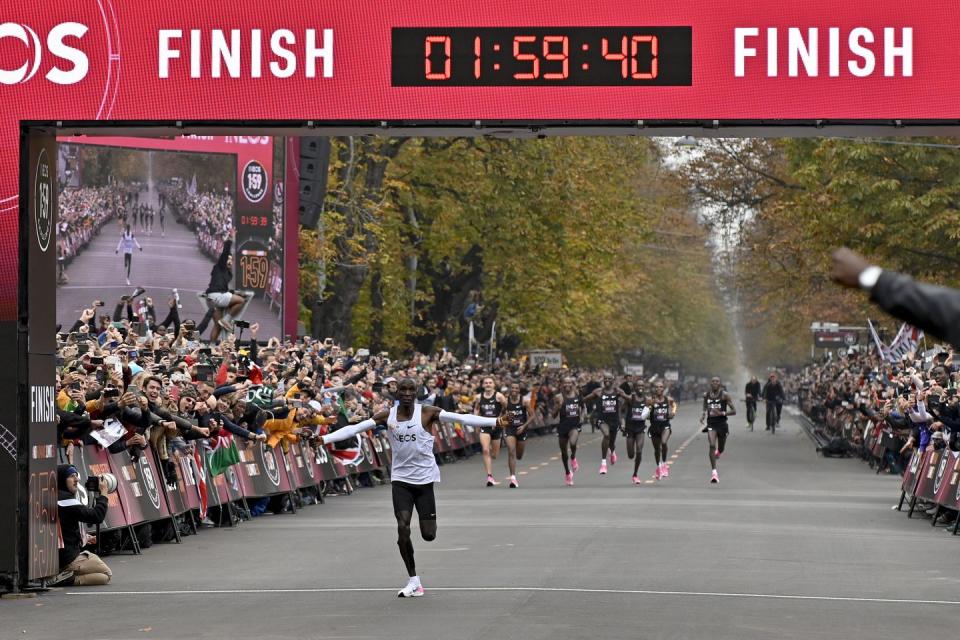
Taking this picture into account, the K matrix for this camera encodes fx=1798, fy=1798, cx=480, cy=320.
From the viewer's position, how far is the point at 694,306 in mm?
103562

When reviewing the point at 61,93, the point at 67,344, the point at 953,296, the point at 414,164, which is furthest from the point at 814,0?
the point at 414,164

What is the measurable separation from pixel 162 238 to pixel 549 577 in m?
22.1

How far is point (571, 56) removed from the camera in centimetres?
1362

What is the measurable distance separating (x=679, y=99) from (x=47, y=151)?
5.27 metres

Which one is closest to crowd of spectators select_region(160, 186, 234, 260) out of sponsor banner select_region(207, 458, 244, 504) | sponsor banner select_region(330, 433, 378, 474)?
sponsor banner select_region(330, 433, 378, 474)

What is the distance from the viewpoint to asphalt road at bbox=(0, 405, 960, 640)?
1221 centimetres

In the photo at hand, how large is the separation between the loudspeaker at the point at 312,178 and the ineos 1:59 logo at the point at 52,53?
26.1 m

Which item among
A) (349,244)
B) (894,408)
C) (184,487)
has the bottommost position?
(184,487)

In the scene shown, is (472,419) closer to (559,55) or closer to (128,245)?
(559,55)

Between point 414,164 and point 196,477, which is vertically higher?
point 414,164

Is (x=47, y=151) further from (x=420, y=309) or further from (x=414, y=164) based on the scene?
(x=420, y=309)

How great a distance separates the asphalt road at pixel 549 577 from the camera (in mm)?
12211

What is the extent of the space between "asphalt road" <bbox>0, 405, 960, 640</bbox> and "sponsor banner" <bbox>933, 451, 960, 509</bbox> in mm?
492

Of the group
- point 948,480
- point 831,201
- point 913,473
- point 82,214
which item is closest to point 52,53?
point 948,480
